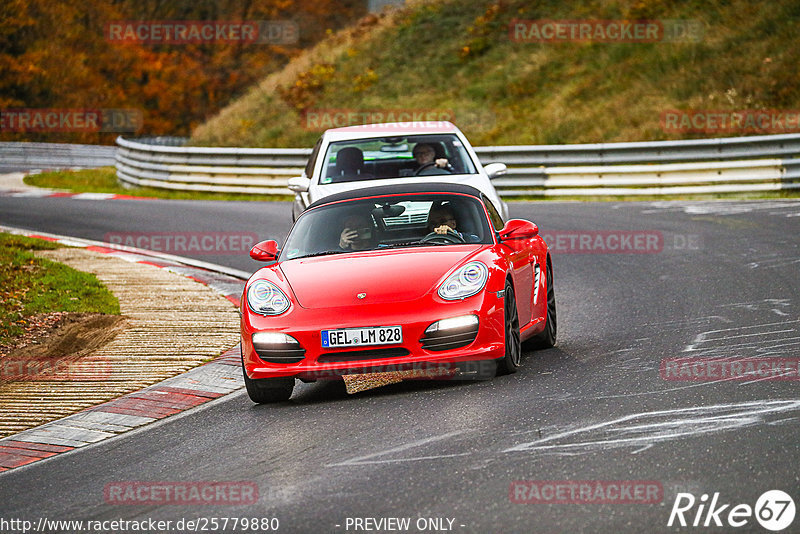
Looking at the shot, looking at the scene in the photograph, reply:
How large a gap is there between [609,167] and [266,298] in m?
15.3

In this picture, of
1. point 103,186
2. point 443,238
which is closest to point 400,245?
point 443,238

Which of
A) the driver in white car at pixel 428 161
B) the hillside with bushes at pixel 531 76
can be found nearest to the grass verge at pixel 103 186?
the hillside with bushes at pixel 531 76

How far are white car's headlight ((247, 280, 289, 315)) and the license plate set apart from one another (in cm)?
47

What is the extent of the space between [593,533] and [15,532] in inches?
104

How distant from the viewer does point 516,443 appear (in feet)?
Answer: 20.0

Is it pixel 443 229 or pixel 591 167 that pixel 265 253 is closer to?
pixel 443 229

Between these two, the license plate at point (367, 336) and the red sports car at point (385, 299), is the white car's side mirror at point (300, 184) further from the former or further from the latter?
the license plate at point (367, 336)

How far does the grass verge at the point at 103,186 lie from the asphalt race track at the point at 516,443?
1653 centimetres

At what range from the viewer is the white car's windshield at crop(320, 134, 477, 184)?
12953 millimetres

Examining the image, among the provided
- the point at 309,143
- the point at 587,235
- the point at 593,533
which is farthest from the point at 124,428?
the point at 309,143

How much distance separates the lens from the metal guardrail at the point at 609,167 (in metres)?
20.8

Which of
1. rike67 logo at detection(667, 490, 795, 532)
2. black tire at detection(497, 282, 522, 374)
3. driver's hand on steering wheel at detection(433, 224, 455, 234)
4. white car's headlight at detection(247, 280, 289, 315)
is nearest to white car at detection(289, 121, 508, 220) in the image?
driver's hand on steering wheel at detection(433, 224, 455, 234)

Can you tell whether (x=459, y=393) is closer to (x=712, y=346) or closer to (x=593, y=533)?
(x=712, y=346)

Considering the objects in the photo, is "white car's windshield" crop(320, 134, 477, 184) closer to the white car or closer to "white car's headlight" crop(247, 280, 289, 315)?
the white car
